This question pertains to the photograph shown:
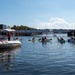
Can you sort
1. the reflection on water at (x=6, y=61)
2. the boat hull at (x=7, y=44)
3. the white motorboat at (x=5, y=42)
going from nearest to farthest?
the reflection on water at (x=6, y=61)
the boat hull at (x=7, y=44)
the white motorboat at (x=5, y=42)

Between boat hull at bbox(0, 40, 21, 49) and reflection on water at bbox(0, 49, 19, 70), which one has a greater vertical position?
boat hull at bbox(0, 40, 21, 49)

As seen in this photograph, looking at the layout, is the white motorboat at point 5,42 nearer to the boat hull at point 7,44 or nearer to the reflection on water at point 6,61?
the boat hull at point 7,44

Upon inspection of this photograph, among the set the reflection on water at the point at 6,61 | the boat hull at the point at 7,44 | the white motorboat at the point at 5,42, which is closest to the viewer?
the reflection on water at the point at 6,61

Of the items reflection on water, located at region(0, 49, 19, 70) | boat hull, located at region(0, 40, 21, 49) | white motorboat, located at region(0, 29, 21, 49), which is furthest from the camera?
white motorboat, located at region(0, 29, 21, 49)

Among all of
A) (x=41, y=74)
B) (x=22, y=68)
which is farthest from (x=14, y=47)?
(x=41, y=74)

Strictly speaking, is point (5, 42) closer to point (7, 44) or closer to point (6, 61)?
point (7, 44)

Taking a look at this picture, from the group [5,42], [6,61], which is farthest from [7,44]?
[6,61]

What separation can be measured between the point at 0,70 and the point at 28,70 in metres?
2.85

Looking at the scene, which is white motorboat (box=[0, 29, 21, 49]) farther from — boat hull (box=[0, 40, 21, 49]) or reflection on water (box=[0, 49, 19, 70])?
reflection on water (box=[0, 49, 19, 70])

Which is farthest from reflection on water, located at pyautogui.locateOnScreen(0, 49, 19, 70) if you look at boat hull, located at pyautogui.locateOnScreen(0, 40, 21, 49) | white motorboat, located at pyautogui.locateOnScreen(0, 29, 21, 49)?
white motorboat, located at pyautogui.locateOnScreen(0, 29, 21, 49)

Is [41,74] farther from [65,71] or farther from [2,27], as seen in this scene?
[2,27]

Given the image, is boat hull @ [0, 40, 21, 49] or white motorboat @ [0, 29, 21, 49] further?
white motorboat @ [0, 29, 21, 49]

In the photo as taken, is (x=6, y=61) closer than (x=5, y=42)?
Yes

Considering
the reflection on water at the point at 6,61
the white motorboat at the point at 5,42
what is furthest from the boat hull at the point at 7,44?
the reflection on water at the point at 6,61
